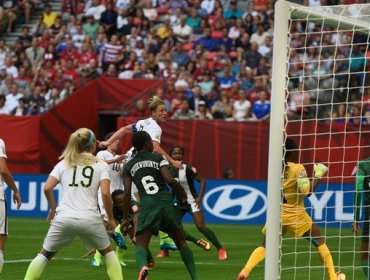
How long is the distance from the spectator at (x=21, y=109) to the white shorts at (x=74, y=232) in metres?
20.3

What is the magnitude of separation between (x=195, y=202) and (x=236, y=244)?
2801mm

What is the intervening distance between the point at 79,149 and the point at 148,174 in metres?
1.70

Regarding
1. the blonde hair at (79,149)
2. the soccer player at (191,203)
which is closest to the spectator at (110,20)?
the soccer player at (191,203)

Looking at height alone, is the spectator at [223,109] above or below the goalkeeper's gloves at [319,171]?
below

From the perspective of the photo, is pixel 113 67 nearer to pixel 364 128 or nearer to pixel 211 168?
pixel 211 168

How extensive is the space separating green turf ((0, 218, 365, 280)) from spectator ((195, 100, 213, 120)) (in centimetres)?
588

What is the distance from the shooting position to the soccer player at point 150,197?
1349 cm

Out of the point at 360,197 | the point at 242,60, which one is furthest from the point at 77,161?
the point at 242,60

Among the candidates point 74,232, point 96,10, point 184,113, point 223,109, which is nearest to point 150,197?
point 74,232

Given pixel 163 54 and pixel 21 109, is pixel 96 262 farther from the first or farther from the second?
pixel 163 54

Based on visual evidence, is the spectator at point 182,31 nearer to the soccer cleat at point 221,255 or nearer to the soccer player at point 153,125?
the soccer cleat at point 221,255

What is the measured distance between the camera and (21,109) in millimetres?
31953

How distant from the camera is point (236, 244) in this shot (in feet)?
71.2

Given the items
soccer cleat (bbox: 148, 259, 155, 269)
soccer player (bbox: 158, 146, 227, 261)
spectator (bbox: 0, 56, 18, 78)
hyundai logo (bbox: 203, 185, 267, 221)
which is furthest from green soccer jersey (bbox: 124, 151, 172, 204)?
spectator (bbox: 0, 56, 18, 78)
